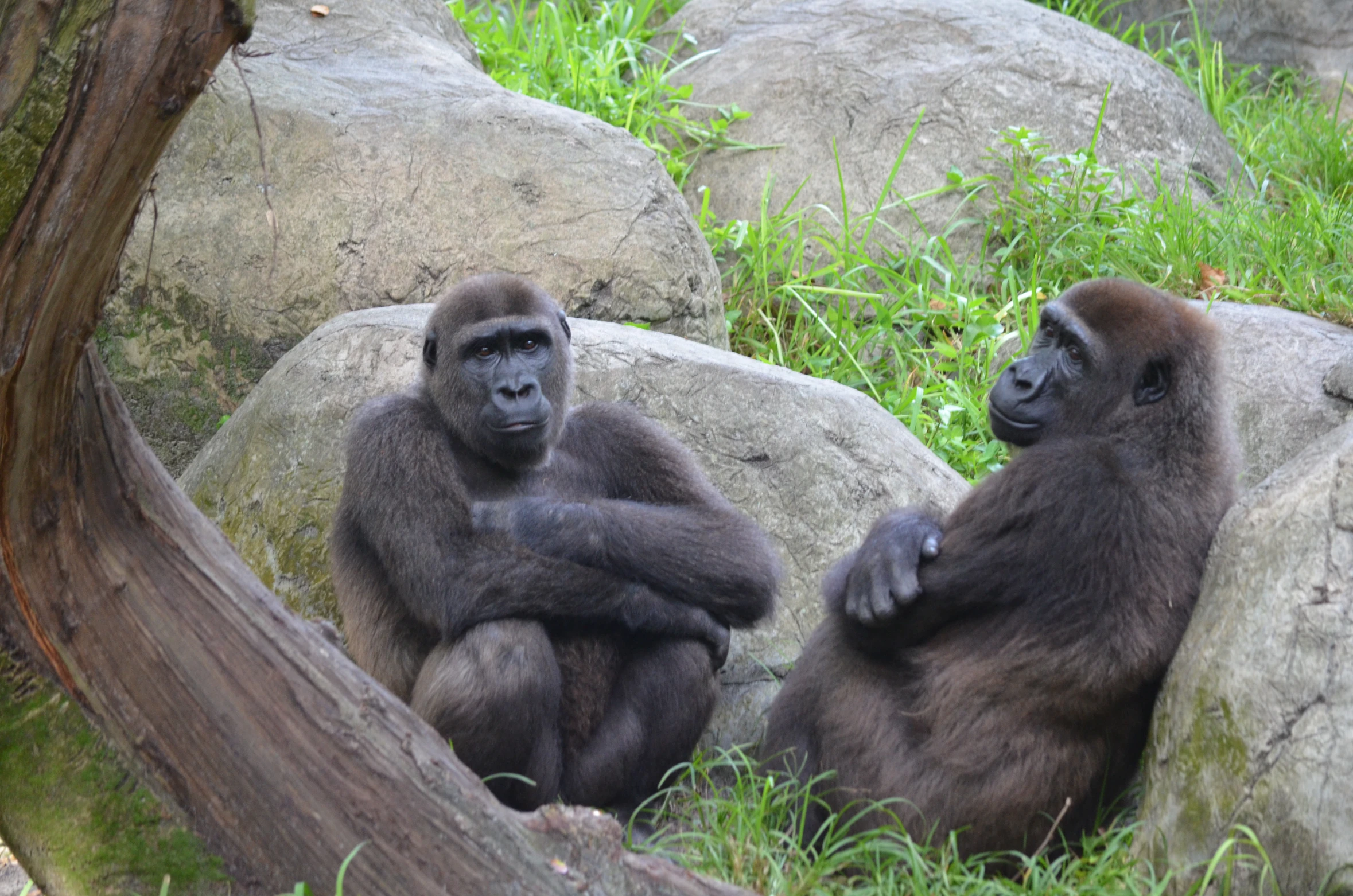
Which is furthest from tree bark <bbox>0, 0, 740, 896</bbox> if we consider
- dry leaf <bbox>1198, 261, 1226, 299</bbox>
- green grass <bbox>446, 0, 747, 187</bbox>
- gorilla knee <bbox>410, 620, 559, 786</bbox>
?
green grass <bbox>446, 0, 747, 187</bbox>

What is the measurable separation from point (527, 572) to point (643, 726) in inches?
23.4

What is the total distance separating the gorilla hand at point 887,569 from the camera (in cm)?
365

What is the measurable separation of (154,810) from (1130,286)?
2.85 metres

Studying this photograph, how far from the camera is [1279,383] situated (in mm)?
5445

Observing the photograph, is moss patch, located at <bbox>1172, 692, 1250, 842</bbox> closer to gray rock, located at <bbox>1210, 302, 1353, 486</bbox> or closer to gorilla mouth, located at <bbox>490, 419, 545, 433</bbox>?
gorilla mouth, located at <bbox>490, 419, 545, 433</bbox>

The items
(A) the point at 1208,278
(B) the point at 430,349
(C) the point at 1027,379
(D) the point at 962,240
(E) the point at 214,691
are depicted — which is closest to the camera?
(E) the point at 214,691

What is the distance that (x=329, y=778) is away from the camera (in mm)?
2520

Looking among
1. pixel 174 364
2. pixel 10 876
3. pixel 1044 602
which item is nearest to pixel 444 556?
pixel 10 876

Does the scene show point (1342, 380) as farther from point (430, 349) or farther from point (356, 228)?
point (356, 228)

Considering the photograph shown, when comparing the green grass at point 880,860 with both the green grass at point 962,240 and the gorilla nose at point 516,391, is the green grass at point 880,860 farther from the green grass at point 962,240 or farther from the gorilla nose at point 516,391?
the green grass at point 962,240

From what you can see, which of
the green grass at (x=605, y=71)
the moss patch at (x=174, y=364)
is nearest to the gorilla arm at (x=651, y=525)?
the moss patch at (x=174, y=364)

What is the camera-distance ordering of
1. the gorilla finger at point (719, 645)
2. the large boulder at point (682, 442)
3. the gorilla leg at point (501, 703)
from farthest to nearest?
the large boulder at point (682, 442), the gorilla finger at point (719, 645), the gorilla leg at point (501, 703)

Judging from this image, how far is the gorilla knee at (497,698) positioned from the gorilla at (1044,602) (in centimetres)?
73

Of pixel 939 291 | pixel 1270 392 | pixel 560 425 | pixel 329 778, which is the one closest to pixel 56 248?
pixel 329 778
